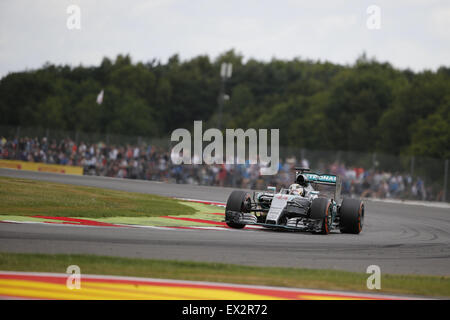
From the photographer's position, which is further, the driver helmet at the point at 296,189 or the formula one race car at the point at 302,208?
the driver helmet at the point at 296,189

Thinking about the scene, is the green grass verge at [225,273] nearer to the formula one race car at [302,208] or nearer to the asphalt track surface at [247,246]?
the asphalt track surface at [247,246]

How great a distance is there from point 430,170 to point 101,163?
58.8 feet

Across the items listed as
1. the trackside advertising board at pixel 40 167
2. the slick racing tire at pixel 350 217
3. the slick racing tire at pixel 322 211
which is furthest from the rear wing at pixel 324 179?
the trackside advertising board at pixel 40 167

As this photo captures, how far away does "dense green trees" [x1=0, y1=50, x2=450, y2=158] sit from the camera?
60.2 meters

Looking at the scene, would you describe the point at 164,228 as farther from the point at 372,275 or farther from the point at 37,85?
the point at 37,85

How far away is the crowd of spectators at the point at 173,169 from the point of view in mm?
34344

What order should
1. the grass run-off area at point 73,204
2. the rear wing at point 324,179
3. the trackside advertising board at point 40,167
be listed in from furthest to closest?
1. the trackside advertising board at point 40,167
2. the rear wing at point 324,179
3. the grass run-off area at point 73,204

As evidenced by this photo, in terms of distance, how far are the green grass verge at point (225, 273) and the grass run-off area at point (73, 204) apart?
5881 mm

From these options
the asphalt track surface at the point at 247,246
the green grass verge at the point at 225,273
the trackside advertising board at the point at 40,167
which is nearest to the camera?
the green grass verge at the point at 225,273

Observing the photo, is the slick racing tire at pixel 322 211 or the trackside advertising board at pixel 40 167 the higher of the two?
the trackside advertising board at pixel 40 167
